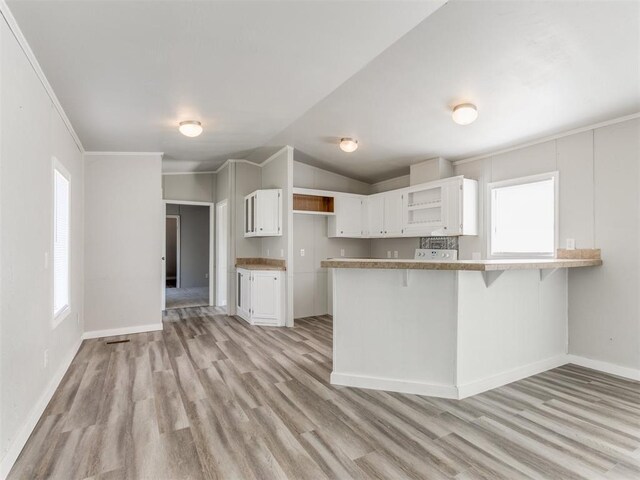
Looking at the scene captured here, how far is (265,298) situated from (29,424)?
319 centimetres

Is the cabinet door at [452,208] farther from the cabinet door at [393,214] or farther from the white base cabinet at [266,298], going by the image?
the white base cabinet at [266,298]

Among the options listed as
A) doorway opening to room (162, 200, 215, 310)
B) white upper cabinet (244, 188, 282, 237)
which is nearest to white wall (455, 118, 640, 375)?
white upper cabinet (244, 188, 282, 237)

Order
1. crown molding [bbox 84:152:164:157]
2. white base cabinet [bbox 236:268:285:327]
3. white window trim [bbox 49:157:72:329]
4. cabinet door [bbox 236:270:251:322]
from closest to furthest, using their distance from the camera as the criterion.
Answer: white window trim [bbox 49:157:72:329]
crown molding [bbox 84:152:164:157]
white base cabinet [bbox 236:268:285:327]
cabinet door [bbox 236:270:251:322]

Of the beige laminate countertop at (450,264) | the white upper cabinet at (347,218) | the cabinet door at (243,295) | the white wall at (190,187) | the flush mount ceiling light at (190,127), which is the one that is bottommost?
the cabinet door at (243,295)

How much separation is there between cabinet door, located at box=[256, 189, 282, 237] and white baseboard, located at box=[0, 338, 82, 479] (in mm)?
2922

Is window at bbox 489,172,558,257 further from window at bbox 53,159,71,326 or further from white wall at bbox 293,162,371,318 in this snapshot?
window at bbox 53,159,71,326

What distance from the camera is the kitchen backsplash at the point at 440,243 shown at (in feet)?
16.0

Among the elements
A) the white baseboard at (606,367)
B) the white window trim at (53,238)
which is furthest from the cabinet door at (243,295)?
the white baseboard at (606,367)

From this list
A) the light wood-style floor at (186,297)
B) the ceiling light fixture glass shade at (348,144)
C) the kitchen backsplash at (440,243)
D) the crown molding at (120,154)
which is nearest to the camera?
the ceiling light fixture glass shade at (348,144)

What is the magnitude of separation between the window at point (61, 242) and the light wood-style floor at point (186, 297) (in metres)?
3.23

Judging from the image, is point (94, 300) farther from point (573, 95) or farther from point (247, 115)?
point (573, 95)

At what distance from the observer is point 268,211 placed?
536 cm

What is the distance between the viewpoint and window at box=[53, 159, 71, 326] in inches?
128

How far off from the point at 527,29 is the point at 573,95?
1076 mm
